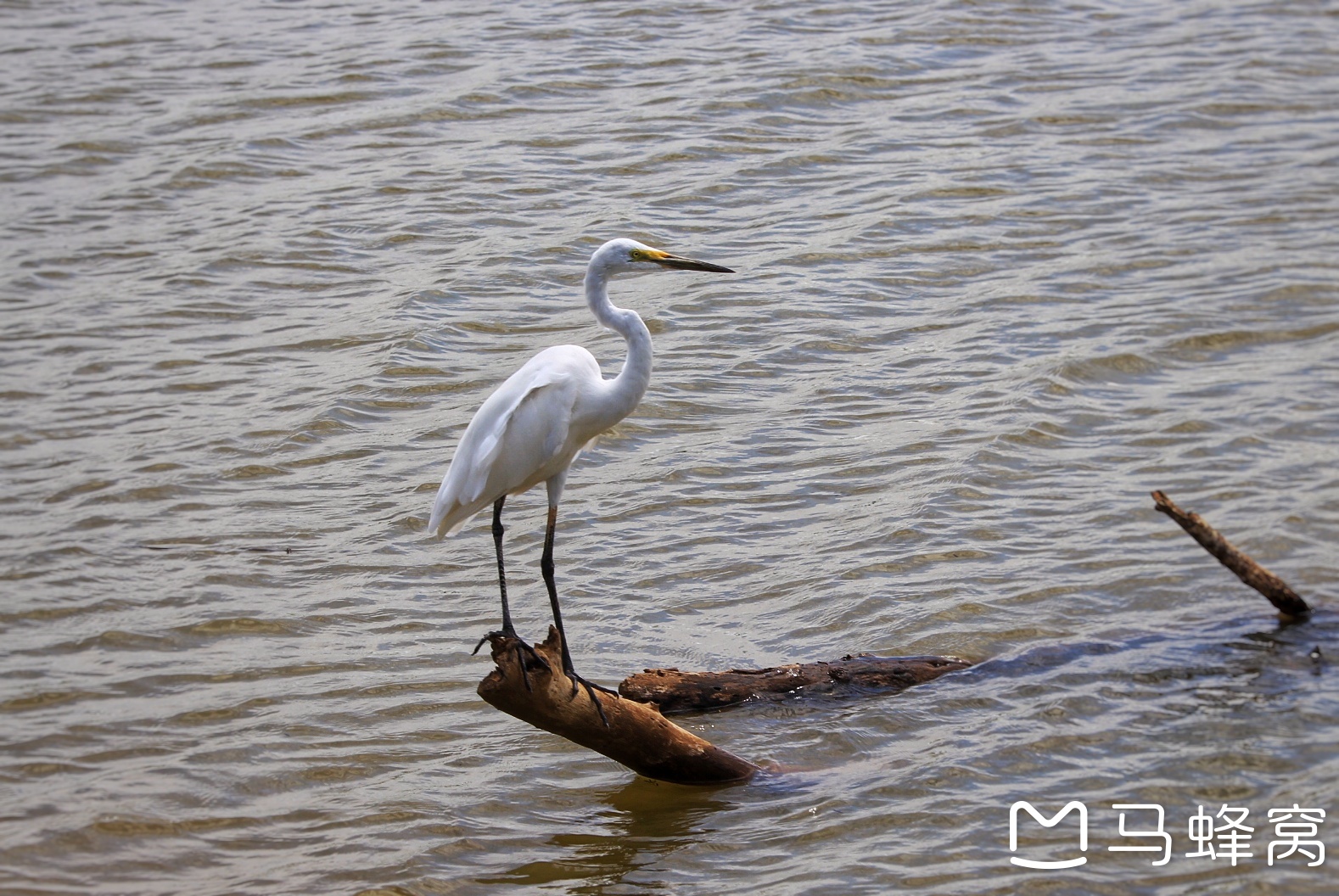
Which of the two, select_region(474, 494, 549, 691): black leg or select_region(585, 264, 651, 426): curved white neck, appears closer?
select_region(474, 494, 549, 691): black leg

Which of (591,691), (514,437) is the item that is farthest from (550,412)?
(591,691)

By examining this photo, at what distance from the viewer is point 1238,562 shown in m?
4.80

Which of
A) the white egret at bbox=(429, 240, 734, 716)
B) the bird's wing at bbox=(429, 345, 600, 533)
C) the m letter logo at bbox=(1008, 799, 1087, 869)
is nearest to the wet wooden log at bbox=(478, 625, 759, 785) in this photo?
the white egret at bbox=(429, 240, 734, 716)

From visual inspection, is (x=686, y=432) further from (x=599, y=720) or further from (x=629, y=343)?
(x=599, y=720)

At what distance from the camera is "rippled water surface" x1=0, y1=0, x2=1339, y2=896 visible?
467 cm

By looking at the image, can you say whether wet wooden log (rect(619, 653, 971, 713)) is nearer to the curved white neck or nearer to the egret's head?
the curved white neck

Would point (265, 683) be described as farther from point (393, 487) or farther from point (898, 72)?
point (898, 72)

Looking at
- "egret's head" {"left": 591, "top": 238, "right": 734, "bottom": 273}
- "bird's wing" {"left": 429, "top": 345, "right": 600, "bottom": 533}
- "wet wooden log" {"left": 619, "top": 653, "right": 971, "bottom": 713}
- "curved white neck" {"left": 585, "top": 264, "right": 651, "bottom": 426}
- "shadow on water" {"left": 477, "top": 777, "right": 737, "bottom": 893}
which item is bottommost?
"shadow on water" {"left": 477, "top": 777, "right": 737, "bottom": 893}

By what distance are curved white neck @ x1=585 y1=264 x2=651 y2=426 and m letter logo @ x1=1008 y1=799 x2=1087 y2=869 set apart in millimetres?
1775

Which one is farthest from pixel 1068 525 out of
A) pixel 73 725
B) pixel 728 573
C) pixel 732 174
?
pixel 732 174

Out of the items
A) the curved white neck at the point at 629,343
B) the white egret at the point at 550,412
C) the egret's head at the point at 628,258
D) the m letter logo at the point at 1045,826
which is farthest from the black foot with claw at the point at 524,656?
the m letter logo at the point at 1045,826

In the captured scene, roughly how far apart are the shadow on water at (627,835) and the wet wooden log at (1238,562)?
1.68m

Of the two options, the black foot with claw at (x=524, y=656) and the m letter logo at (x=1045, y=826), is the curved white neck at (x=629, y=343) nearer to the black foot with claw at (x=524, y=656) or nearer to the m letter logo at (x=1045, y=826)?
the black foot with claw at (x=524, y=656)

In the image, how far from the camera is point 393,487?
22.8ft
